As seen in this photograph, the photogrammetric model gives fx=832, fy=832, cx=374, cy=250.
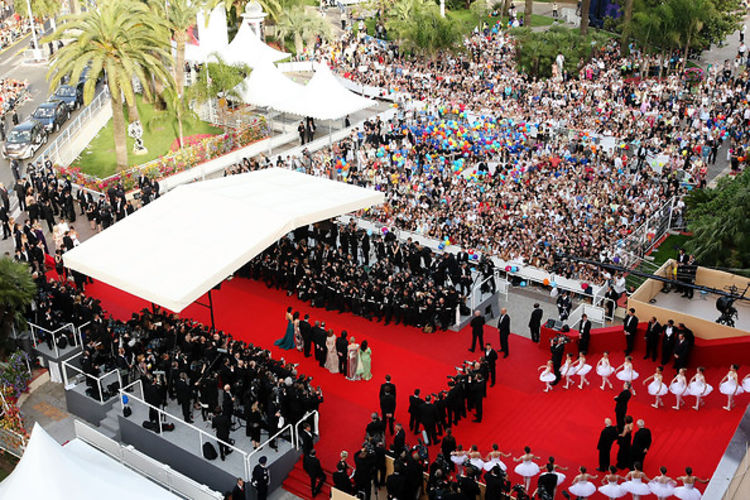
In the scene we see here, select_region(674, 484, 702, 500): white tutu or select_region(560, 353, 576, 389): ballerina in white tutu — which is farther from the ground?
select_region(674, 484, 702, 500): white tutu

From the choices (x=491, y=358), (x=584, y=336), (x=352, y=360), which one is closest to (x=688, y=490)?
(x=491, y=358)

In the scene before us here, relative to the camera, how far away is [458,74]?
44312 millimetres

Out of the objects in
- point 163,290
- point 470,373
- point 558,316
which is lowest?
point 558,316

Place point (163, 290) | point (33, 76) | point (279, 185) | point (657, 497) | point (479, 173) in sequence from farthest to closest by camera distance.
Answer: point (33, 76) < point (479, 173) < point (279, 185) < point (163, 290) < point (657, 497)

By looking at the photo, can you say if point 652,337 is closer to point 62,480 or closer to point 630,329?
point 630,329

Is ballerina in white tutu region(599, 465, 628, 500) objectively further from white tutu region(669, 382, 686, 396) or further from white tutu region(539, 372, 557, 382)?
white tutu region(539, 372, 557, 382)

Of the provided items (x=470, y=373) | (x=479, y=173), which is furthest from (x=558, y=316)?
(x=479, y=173)

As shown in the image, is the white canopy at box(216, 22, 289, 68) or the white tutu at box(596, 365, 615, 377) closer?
the white tutu at box(596, 365, 615, 377)

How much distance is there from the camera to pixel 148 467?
18562 millimetres

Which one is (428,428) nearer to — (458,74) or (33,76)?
(458,74)

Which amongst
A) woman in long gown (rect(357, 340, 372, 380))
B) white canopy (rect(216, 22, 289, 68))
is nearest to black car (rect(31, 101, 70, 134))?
white canopy (rect(216, 22, 289, 68))

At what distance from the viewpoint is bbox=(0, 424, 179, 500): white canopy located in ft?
47.9

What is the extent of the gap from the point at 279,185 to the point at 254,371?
7.68 metres

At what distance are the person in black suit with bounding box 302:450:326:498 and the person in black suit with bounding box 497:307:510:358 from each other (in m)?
6.64
